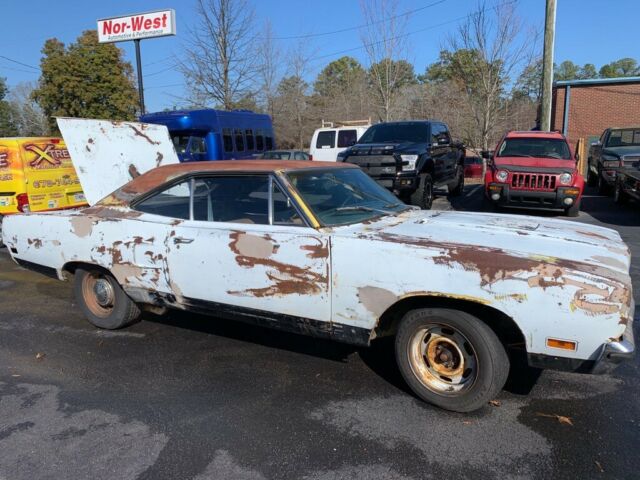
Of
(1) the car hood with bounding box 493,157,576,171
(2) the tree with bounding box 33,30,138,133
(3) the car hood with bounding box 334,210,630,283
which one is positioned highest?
(2) the tree with bounding box 33,30,138,133

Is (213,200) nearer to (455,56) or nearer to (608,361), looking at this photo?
(608,361)

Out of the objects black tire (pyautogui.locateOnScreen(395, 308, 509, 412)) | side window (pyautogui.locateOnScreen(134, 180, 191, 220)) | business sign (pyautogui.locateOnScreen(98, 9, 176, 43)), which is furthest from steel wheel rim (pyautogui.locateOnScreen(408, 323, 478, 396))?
business sign (pyautogui.locateOnScreen(98, 9, 176, 43))

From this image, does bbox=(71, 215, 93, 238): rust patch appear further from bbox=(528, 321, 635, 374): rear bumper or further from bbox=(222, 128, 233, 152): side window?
bbox=(222, 128, 233, 152): side window

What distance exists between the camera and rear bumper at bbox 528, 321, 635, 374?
8.64 feet

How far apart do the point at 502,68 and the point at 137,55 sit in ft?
41.9

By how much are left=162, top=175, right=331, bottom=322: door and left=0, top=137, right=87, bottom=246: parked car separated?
5.13 metres

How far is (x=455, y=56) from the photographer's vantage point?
1872cm

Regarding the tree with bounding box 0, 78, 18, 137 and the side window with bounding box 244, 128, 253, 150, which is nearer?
the side window with bounding box 244, 128, 253, 150

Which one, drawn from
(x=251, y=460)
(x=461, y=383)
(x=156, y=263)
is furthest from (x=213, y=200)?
(x=461, y=383)

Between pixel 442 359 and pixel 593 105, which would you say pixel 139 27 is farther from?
pixel 593 105

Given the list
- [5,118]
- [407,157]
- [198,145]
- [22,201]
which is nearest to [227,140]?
[198,145]

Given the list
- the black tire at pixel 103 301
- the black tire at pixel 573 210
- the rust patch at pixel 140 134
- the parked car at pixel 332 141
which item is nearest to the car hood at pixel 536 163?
the black tire at pixel 573 210

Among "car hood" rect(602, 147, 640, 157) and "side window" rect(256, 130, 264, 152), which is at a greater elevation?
"side window" rect(256, 130, 264, 152)

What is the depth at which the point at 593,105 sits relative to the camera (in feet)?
80.2
